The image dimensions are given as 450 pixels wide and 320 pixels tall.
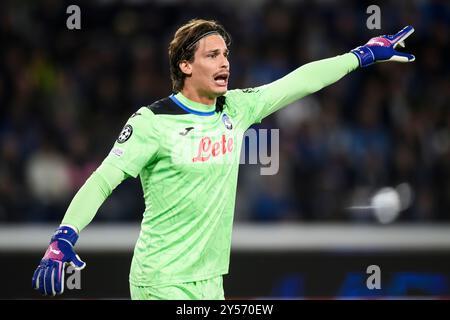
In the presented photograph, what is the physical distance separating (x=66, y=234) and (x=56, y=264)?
0.17m

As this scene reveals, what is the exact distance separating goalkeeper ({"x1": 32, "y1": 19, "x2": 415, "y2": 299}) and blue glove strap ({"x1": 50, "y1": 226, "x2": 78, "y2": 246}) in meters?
0.23

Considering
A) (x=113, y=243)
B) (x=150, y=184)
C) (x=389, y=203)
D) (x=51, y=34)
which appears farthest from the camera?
(x=51, y=34)

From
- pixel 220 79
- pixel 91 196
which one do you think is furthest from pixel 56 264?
pixel 220 79

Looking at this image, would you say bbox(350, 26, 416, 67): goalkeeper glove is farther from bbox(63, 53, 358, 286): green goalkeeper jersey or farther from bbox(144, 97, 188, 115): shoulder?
bbox(144, 97, 188, 115): shoulder

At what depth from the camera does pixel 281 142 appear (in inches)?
369

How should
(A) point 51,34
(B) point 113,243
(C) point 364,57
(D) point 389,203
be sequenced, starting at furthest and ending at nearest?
(A) point 51,34 < (D) point 389,203 < (B) point 113,243 < (C) point 364,57

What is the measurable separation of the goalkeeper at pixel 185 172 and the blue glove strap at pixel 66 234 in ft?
0.74

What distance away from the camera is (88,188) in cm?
443

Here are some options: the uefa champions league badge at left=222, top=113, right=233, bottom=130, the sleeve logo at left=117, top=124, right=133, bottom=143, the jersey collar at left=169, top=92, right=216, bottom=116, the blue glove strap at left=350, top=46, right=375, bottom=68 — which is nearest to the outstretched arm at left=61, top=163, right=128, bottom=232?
the sleeve logo at left=117, top=124, right=133, bottom=143

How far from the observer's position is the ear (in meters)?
4.89

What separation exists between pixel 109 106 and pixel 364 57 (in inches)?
185
